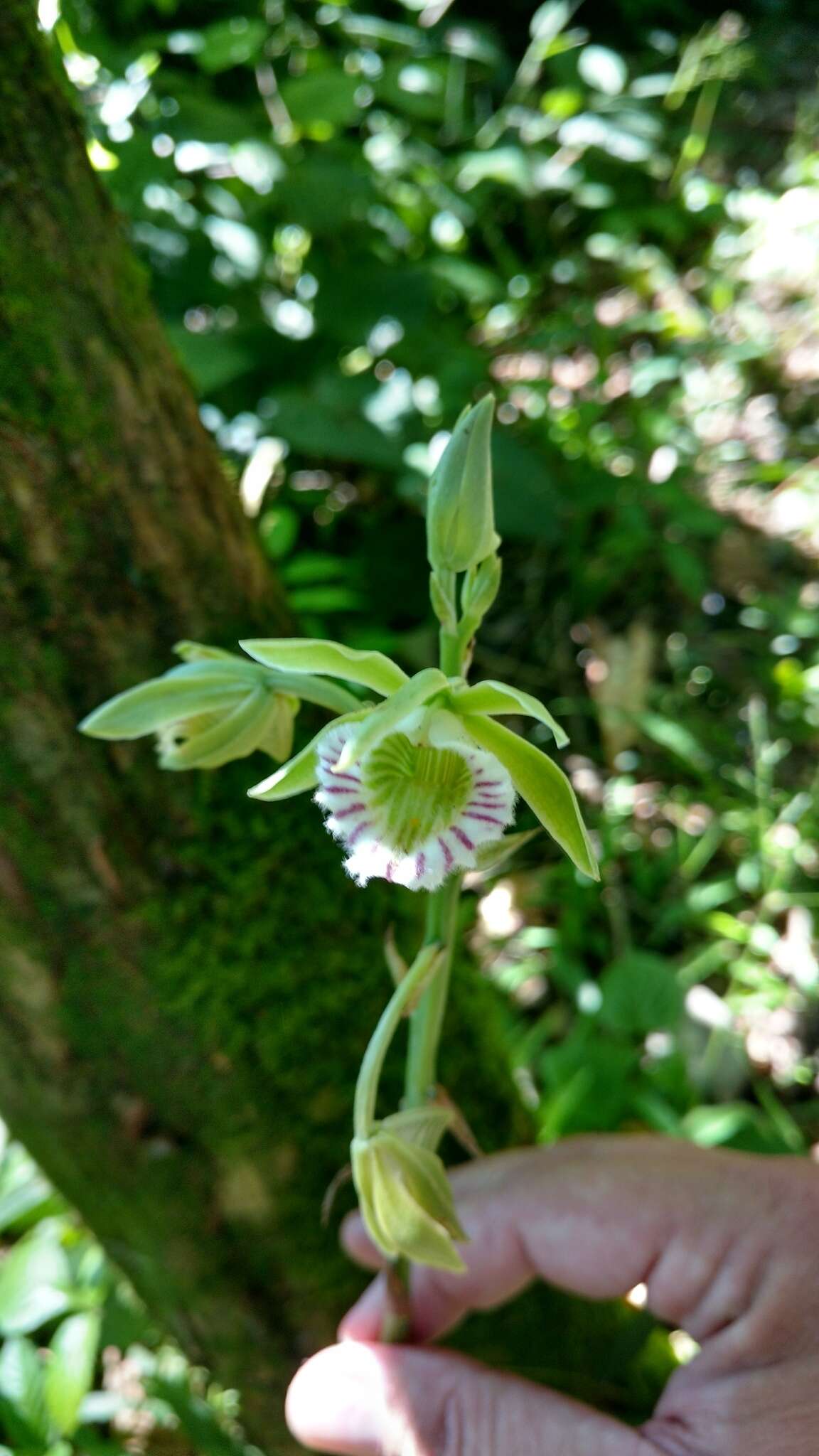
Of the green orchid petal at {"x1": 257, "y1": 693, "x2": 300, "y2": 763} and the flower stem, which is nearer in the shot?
the flower stem

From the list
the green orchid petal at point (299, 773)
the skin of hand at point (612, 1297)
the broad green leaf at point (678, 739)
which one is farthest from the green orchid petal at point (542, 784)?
the broad green leaf at point (678, 739)

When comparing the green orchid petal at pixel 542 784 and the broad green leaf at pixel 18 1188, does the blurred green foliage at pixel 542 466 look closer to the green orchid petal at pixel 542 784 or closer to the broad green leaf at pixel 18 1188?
the broad green leaf at pixel 18 1188

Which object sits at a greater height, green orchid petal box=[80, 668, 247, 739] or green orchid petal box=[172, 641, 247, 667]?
green orchid petal box=[172, 641, 247, 667]

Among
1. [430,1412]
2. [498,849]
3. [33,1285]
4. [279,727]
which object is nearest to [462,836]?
[498,849]

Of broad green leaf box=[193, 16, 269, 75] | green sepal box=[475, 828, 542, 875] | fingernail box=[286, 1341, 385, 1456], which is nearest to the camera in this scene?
green sepal box=[475, 828, 542, 875]

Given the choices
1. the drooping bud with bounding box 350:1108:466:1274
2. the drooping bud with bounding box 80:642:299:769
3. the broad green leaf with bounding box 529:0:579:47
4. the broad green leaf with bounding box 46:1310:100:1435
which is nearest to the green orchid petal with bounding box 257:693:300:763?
the drooping bud with bounding box 80:642:299:769

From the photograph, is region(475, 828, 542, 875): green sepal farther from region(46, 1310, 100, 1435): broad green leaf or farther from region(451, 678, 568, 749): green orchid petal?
region(46, 1310, 100, 1435): broad green leaf

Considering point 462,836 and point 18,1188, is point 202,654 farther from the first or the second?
point 18,1188

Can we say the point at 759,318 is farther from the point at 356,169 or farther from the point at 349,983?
the point at 349,983
